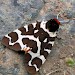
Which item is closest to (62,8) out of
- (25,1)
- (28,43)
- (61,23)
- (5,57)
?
(61,23)

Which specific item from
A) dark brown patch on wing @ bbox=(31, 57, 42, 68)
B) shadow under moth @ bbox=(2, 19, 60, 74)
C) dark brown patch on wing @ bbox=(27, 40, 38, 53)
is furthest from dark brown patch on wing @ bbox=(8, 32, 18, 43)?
dark brown patch on wing @ bbox=(31, 57, 42, 68)

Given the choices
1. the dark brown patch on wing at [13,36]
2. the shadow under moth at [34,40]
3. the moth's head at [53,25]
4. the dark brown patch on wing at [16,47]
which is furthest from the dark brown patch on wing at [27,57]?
the moth's head at [53,25]

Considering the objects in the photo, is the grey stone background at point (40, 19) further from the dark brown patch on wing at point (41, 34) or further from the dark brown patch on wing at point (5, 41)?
the dark brown patch on wing at point (41, 34)

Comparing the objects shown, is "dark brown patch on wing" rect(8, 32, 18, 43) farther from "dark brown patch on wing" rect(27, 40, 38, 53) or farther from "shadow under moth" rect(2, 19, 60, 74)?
"dark brown patch on wing" rect(27, 40, 38, 53)

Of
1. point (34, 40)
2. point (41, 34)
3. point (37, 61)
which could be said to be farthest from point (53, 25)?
point (37, 61)

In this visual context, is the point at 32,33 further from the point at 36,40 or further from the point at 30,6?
the point at 30,6
